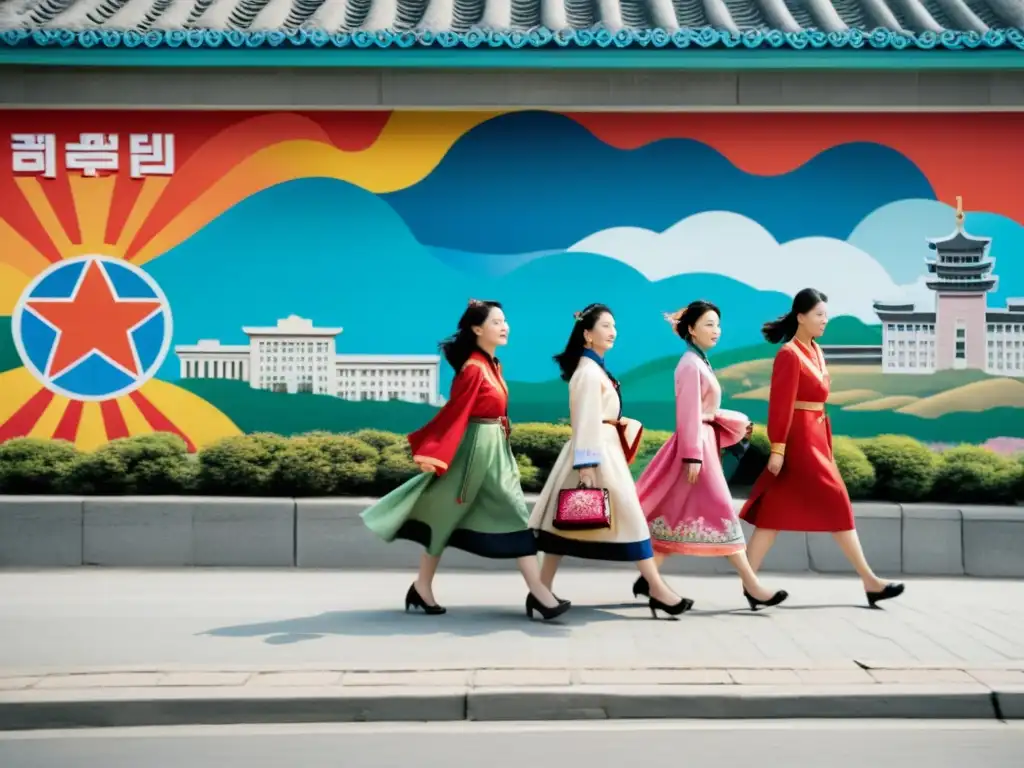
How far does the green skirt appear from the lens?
7258 millimetres

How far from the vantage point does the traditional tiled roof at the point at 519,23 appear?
30.9ft

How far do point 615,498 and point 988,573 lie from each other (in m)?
3.58

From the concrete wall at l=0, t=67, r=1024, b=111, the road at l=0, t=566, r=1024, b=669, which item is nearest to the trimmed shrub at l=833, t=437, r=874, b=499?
the road at l=0, t=566, r=1024, b=669

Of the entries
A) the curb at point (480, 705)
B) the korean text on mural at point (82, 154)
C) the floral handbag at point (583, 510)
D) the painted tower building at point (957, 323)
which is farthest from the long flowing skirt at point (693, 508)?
the korean text on mural at point (82, 154)

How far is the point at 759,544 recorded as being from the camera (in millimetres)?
7973

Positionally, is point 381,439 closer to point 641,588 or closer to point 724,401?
point 724,401

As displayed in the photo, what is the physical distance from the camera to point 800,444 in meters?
7.81

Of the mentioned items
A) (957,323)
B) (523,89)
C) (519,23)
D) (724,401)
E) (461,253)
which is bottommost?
(724,401)

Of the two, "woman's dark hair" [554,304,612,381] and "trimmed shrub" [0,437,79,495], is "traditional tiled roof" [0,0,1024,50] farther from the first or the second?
"trimmed shrub" [0,437,79,495]

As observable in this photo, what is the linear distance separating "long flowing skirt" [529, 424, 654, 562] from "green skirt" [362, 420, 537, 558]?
7.0 inches

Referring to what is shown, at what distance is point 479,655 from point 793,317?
304 centimetres

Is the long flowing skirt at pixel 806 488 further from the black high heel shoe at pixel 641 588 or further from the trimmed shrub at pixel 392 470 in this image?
the trimmed shrub at pixel 392 470

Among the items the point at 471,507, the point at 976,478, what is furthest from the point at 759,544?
the point at 976,478

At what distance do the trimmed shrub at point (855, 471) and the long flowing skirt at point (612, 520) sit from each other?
Answer: 280 centimetres
